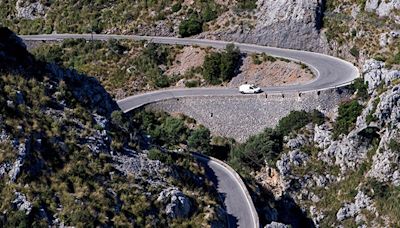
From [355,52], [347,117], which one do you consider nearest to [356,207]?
[347,117]

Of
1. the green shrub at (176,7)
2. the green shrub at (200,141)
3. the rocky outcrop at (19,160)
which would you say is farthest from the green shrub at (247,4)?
the rocky outcrop at (19,160)

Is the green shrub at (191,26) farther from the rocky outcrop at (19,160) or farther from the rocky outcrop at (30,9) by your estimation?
the rocky outcrop at (19,160)

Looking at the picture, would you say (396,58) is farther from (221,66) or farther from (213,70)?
(213,70)

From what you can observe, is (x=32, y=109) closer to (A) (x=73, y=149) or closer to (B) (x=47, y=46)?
(A) (x=73, y=149)

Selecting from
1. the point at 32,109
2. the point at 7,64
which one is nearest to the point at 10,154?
the point at 32,109

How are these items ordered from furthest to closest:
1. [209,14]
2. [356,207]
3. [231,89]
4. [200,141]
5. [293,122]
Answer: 1. [209,14]
2. [231,89]
3. [293,122]
4. [200,141]
5. [356,207]

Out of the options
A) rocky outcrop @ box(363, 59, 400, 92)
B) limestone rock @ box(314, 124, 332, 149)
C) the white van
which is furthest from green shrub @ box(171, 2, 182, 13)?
limestone rock @ box(314, 124, 332, 149)
